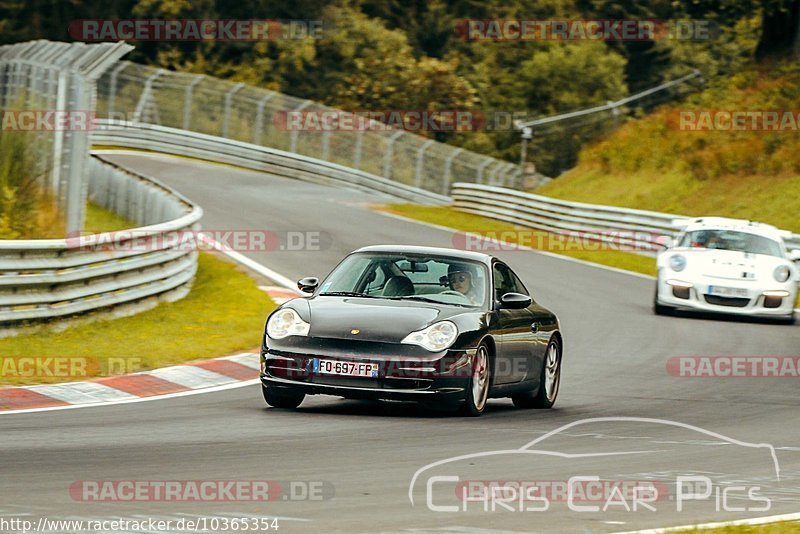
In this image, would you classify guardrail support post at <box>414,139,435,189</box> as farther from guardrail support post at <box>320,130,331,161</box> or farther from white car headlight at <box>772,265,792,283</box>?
white car headlight at <box>772,265,792,283</box>

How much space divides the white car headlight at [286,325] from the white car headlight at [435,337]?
2.45 feet

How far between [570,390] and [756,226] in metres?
8.66

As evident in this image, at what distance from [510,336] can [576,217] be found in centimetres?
2119

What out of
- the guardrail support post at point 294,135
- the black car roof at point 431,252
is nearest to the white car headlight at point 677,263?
the black car roof at point 431,252

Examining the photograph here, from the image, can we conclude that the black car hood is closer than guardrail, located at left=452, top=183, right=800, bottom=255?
Yes

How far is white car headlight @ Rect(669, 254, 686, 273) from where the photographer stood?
19.3 m

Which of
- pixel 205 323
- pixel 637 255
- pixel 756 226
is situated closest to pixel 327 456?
pixel 205 323

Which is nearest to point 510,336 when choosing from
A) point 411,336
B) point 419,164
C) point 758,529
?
point 411,336

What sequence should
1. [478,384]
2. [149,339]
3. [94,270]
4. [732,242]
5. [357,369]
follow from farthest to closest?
[732,242], [94,270], [149,339], [478,384], [357,369]

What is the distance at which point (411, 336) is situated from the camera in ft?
32.6

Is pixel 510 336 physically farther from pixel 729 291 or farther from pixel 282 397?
pixel 729 291

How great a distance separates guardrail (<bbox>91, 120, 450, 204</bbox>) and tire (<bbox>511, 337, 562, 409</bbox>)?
30.2 metres

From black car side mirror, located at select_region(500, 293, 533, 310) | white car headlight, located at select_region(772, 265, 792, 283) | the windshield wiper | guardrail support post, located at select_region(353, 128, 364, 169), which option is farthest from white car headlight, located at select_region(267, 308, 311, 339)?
guardrail support post, located at select_region(353, 128, 364, 169)

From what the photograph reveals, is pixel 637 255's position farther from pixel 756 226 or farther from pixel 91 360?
pixel 91 360
